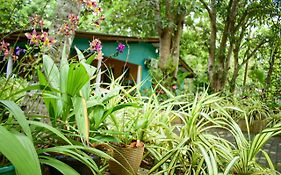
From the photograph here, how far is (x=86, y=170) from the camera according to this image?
5.59 feet

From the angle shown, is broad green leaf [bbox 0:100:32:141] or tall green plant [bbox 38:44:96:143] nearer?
broad green leaf [bbox 0:100:32:141]

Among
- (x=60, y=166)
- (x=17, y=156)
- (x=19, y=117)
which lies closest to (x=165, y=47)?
(x=60, y=166)

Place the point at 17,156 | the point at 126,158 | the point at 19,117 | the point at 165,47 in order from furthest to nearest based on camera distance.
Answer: the point at 165,47 < the point at 126,158 < the point at 19,117 < the point at 17,156

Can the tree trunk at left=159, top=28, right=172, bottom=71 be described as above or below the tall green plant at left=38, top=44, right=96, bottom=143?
above

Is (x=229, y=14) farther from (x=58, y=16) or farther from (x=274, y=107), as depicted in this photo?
(x=58, y=16)

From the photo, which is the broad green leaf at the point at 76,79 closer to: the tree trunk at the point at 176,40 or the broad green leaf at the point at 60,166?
the broad green leaf at the point at 60,166

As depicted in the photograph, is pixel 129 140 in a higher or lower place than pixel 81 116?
lower

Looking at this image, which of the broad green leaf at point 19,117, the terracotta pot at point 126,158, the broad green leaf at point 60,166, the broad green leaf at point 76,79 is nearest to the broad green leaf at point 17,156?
the broad green leaf at point 19,117

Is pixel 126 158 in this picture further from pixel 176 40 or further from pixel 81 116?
pixel 176 40

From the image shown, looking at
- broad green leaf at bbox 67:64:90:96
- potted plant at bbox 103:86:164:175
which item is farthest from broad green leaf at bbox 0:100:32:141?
potted plant at bbox 103:86:164:175

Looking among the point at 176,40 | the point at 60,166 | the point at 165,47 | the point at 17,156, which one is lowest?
the point at 60,166

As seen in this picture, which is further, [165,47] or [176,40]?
[176,40]

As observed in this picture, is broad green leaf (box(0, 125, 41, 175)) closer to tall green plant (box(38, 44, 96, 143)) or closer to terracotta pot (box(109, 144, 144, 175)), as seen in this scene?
tall green plant (box(38, 44, 96, 143))

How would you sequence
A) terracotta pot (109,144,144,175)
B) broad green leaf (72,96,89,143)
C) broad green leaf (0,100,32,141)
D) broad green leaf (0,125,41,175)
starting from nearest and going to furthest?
broad green leaf (0,125,41,175) < broad green leaf (0,100,32,141) < broad green leaf (72,96,89,143) < terracotta pot (109,144,144,175)
